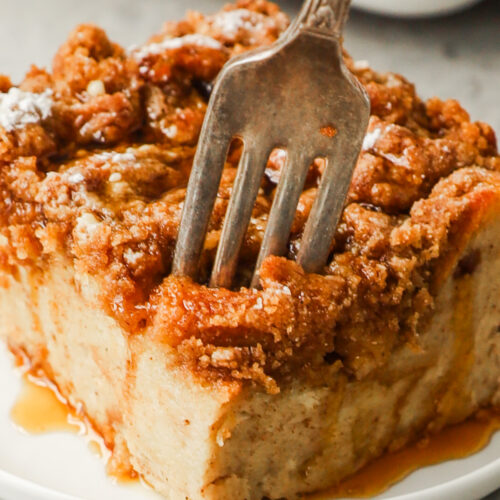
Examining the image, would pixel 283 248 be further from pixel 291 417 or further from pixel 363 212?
pixel 291 417

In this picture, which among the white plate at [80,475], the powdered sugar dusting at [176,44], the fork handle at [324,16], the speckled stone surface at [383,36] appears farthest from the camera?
the speckled stone surface at [383,36]

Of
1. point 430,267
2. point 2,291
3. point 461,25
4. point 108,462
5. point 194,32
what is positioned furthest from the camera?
point 461,25

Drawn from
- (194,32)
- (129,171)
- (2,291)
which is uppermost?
(194,32)

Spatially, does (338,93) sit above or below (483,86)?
above

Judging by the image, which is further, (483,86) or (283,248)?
(483,86)

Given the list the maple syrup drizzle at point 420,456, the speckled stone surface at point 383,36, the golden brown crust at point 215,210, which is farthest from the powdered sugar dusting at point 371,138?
the speckled stone surface at point 383,36

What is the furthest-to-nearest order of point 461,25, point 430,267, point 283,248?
point 461,25
point 430,267
point 283,248

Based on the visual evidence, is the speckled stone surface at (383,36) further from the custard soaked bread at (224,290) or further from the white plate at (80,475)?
the white plate at (80,475)

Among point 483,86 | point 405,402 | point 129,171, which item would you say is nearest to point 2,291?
point 129,171
